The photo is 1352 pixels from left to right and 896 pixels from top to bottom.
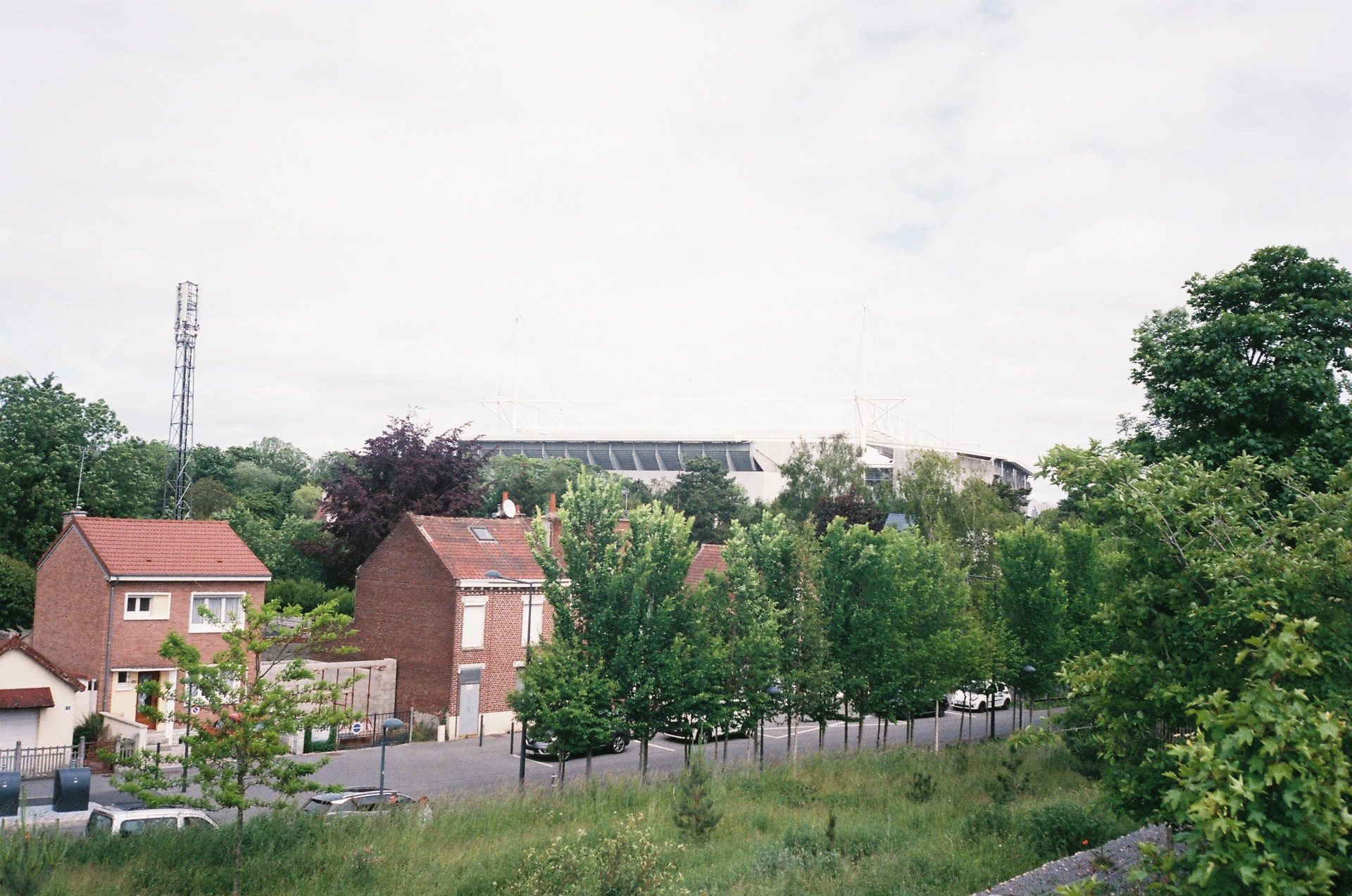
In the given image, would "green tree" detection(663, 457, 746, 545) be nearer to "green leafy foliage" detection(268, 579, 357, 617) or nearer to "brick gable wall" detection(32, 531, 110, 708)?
"green leafy foliage" detection(268, 579, 357, 617)

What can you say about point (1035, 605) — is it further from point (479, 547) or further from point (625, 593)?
point (479, 547)

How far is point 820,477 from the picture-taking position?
253ft

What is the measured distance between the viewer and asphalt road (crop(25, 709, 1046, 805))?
965 inches

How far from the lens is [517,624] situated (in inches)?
1377

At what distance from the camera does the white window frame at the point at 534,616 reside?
34969 mm

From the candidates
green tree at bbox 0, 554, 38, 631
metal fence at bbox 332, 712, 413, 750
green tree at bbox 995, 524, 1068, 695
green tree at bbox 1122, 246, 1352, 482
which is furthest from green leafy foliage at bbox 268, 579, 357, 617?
green tree at bbox 1122, 246, 1352, 482

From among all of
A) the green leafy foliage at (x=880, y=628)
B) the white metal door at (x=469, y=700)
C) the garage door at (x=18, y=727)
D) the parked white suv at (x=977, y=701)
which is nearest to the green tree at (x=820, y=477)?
the parked white suv at (x=977, y=701)

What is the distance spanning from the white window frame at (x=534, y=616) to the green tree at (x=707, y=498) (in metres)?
41.1

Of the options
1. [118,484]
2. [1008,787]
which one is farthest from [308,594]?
[1008,787]

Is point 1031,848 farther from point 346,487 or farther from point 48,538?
point 48,538

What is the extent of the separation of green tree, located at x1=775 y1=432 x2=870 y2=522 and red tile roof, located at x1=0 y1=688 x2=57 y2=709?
54662 mm

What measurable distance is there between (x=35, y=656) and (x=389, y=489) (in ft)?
69.2

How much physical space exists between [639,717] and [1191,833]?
16.7m

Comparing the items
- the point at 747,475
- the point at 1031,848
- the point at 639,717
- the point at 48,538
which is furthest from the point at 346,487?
the point at 747,475
